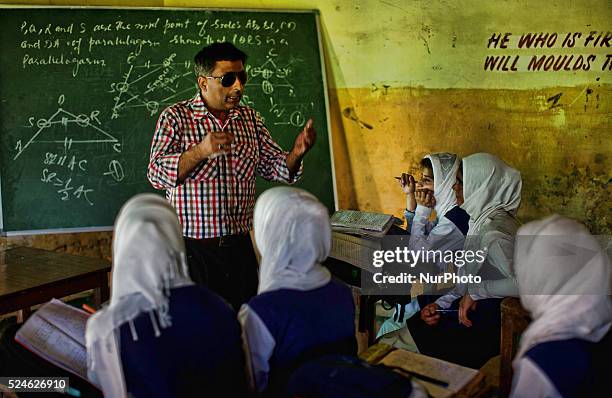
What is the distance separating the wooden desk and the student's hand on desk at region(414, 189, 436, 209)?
1618mm

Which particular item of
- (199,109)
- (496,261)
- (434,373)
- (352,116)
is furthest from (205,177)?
(352,116)

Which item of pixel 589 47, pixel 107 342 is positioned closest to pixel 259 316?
pixel 107 342

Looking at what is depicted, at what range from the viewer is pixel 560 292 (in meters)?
1.80

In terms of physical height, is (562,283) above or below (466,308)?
above

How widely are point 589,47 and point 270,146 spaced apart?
242 centimetres

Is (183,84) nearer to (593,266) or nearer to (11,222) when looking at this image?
(11,222)

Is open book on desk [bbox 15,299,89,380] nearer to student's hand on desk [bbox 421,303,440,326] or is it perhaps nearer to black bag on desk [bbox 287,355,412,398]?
black bag on desk [bbox 287,355,412,398]

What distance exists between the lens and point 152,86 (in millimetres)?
3979

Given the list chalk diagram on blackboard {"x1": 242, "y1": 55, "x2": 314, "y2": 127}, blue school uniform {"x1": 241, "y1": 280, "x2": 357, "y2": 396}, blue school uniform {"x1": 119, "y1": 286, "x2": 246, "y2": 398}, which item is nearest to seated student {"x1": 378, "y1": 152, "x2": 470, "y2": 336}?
chalk diagram on blackboard {"x1": 242, "y1": 55, "x2": 314, "y2": 127}

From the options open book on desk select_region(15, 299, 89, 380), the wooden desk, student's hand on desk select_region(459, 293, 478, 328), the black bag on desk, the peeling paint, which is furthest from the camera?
the peeling paint

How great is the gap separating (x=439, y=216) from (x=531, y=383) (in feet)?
5.60

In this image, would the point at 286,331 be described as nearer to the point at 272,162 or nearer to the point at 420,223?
the point at 272,162

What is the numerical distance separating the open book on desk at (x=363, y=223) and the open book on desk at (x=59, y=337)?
1.57 meters

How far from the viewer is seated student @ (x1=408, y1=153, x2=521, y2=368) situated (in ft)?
8.81
